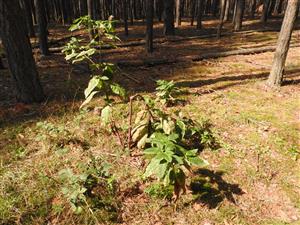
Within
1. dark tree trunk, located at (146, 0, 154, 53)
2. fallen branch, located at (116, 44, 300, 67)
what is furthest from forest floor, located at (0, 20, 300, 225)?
dark tree trunk, located at (146, 0, 154, 53)

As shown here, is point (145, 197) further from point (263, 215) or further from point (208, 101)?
point (208, 101)

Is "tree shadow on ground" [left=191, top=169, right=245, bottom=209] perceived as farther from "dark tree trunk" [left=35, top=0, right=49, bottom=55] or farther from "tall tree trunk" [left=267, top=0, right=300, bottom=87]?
"dark tree trunk" [left=35, top=0, right=49, bottom=55]

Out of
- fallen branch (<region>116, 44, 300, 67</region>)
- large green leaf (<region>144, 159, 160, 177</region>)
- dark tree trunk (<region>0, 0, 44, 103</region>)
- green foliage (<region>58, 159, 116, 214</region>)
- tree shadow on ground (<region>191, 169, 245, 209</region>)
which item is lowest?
tree shadow on ground (<region>191, 169, 245, 209</region>)

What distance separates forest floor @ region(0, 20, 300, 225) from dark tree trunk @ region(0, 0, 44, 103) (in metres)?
0.39

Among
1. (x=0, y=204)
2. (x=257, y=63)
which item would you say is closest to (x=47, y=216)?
(x=0, y=204)

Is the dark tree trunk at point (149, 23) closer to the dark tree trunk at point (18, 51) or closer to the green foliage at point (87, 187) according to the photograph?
the dark tree trunk at point (18, 51)

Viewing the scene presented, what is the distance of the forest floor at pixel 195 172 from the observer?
145 inches

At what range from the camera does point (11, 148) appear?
4820 millimetres

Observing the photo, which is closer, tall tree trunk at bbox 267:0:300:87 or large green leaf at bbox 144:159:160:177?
large green leaf at bbox 144:159:160:177

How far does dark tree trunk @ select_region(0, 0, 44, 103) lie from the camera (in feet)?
18.5

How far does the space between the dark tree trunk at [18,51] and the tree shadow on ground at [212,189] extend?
444 cm

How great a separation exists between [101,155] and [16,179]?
1390mm

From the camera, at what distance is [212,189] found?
4129mm

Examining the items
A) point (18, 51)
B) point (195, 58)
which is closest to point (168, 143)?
point (18, 51)
